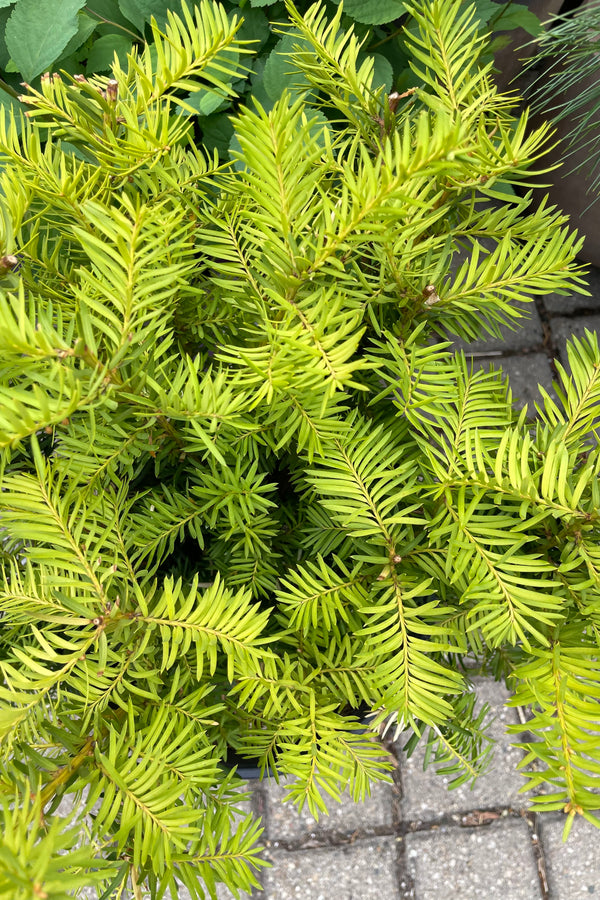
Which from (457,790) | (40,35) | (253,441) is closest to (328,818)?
(457,790)

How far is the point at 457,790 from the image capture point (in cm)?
96

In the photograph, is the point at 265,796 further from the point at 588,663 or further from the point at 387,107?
the point at 387,107

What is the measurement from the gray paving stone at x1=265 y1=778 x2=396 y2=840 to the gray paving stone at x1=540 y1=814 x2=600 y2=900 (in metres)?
0.23

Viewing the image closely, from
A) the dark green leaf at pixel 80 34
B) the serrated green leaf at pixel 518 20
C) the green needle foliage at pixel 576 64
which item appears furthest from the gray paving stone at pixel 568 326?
the dark green leaf at pixel 80 34

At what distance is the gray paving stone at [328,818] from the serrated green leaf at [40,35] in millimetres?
909

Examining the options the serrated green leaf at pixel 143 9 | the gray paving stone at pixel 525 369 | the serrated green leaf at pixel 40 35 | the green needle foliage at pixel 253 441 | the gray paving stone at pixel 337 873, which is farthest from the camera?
the gray paving stone at pixel 525 369

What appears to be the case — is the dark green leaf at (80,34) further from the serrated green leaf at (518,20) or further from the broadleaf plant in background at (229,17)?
the serrated green leaf at (518,20)

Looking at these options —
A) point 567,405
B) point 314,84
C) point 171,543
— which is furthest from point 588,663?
point 314,84

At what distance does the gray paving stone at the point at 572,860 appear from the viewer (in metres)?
0.93

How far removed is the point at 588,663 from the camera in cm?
36

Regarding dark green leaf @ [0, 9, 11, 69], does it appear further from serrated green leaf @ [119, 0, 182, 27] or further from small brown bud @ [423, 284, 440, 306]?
small brown bud @ [423, 284, 440, 306]

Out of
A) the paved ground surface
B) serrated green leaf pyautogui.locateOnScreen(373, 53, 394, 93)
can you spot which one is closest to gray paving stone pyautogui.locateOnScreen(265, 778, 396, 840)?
the paved ground surface

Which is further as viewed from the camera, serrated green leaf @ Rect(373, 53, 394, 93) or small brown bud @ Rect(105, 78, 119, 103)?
serrated green leaf @ Rect(373, 53, 394, 93)

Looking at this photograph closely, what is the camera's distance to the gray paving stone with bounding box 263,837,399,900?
3.01ft
